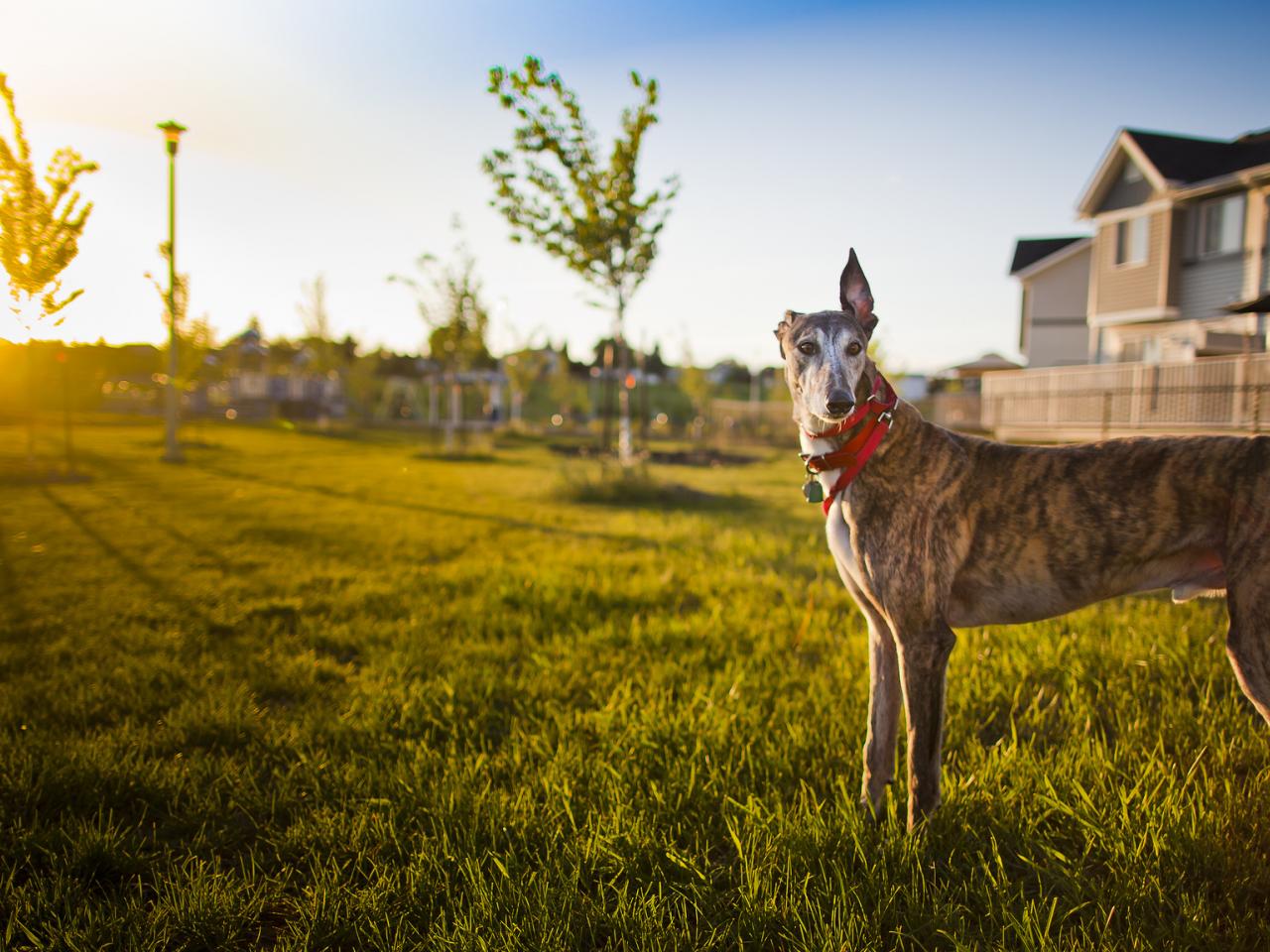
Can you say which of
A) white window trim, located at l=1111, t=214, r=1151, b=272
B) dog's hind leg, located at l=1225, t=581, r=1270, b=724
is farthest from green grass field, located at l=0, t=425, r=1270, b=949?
white window trim, located at l=1111, t=214, r=1151, b=272

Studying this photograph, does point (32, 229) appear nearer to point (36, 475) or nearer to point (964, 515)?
point (964, 515)

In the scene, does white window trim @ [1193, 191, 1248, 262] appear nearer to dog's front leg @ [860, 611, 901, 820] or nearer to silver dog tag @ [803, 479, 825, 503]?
dog's front leg @ [860, 611, 901, 820]

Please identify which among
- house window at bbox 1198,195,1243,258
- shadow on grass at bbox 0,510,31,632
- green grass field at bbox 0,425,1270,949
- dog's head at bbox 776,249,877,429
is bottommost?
green grass field at bbox 0,425,1270,949

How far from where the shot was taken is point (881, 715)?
3.00 meters

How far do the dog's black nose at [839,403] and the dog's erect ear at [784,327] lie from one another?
20.4 inches

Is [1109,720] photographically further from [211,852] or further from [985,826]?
[211,852]

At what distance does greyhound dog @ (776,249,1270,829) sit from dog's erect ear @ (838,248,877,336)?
0.03 metres

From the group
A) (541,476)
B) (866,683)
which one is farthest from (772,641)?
(541,476)

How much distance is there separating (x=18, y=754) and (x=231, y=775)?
2.98 feet

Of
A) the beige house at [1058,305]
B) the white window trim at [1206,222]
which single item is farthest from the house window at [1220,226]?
the beige house at [1058,305]

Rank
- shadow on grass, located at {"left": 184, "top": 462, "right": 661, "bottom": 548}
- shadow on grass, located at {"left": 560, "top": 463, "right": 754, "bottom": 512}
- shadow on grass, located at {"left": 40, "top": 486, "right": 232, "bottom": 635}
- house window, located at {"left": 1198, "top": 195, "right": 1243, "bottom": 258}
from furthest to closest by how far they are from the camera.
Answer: house window, located at {"left": 1198, "top": 195, "right": 1243, "bottom": 258} < shadow on grass, located at {"left": 560, "top": 463, "right": 754, "bottom": 512} < shadow on grass, located at {"left": 184, "top": 462, "right": 661, "bottom": 548} < shadow on grass, located at {"left": 40, "top": 486, "right": 232, "bottom": 635}

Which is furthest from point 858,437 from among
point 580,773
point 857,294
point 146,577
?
point 146,577

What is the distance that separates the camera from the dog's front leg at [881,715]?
117 inches

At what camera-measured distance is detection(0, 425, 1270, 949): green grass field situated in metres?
2.28
